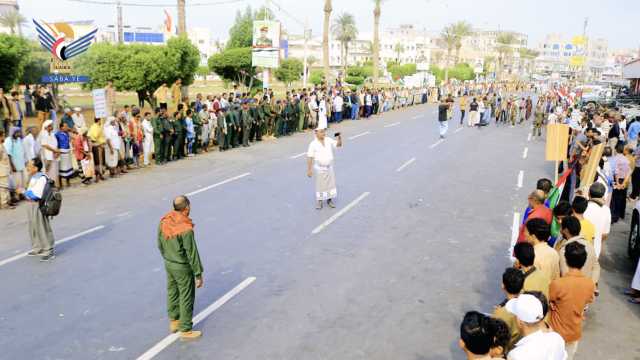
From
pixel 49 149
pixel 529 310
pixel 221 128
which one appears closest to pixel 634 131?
pixel 221 128

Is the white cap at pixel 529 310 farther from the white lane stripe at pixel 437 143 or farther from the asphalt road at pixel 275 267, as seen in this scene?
the white lane stripe at pixel 437 143

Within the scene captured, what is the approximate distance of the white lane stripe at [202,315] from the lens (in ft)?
20.3

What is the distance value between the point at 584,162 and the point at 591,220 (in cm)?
656

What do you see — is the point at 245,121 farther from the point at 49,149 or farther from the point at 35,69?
the point at 35,69

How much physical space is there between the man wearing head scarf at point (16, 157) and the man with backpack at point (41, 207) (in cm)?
460

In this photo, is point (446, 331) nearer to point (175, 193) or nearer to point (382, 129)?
point (175, 193)

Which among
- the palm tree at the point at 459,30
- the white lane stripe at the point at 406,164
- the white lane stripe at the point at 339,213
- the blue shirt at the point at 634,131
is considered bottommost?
the white lane stripe at the point at 339,213

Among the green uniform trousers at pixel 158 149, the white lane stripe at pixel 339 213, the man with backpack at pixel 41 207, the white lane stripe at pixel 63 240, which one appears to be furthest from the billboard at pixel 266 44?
the man with backpack at pixel 41 207

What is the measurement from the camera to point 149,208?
12.5 m

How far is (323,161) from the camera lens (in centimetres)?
1207

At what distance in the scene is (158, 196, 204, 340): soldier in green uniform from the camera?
20.9 feet

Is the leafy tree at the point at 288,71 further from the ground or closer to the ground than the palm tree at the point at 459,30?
closer to the ground

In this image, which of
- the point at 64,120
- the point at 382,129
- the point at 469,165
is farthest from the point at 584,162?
the point at 382,129

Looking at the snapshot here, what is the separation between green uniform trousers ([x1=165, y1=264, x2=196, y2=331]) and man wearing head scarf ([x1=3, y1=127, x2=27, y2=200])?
8657 mm
